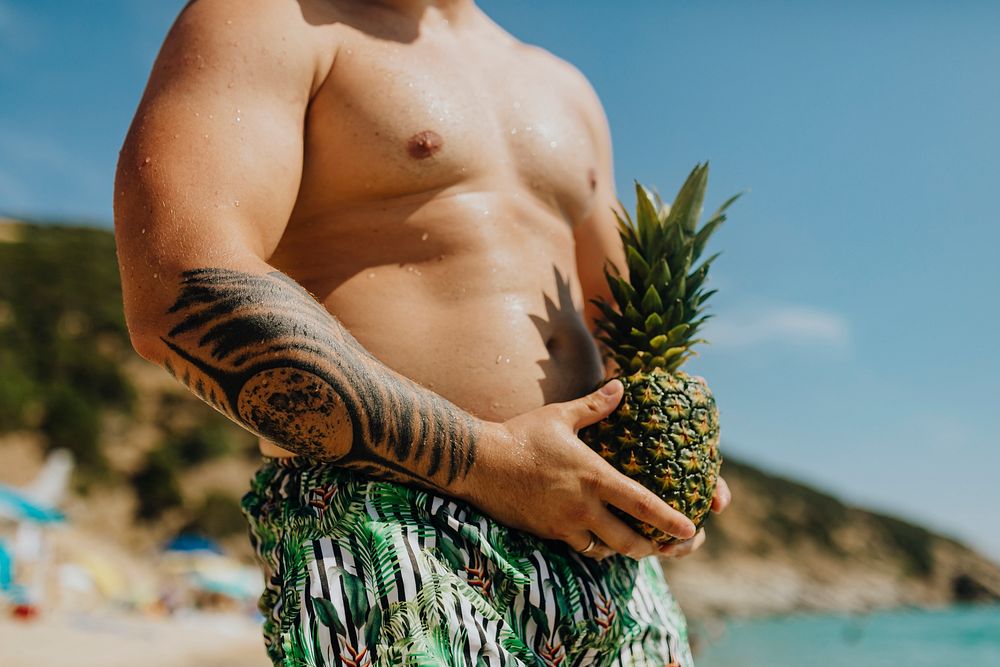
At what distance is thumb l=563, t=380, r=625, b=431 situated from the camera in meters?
2.00

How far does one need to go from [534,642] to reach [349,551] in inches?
19.0

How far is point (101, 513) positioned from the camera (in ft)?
86.4

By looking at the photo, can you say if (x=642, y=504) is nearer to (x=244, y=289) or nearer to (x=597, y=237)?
(x=244, y=289)

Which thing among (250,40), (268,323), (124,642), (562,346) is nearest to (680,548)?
(562,346)

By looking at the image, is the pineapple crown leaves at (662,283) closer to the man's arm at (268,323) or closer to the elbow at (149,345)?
the man's arm at (268,323)

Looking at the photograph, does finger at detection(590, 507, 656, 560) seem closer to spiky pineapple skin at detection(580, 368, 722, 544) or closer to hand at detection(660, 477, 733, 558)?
spiky pineapple skin at detection(580, 368, 722, 544)

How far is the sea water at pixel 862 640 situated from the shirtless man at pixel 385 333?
31.6 meters

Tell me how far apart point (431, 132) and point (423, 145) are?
0.15ft

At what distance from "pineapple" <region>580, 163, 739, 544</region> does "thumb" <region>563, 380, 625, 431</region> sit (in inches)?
1.6

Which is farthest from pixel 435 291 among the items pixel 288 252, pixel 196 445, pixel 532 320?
pixel 196 445

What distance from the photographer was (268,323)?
68.3 inches

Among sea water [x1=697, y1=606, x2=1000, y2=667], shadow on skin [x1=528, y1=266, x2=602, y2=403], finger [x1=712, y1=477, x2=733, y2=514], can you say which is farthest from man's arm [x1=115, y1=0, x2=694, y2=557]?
sea water [x1=697, y1=606, x2=1000, y2=667]

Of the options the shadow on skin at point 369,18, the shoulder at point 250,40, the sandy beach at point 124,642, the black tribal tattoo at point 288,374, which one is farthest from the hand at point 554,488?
the sandy beach at point 124,642

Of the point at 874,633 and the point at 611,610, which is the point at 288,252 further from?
the point at 874,633
